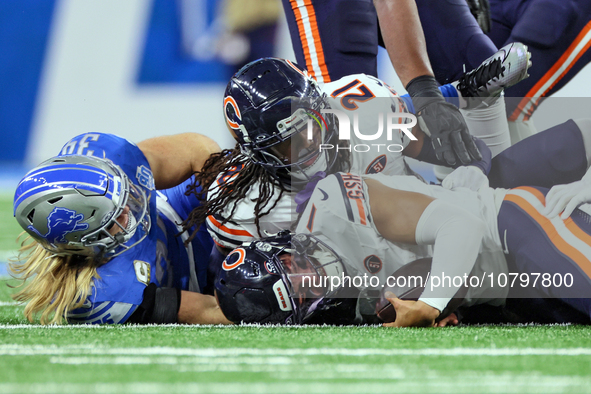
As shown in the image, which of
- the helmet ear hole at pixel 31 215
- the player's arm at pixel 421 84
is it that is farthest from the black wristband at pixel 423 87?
the helmet ear hole at pixel 31 215

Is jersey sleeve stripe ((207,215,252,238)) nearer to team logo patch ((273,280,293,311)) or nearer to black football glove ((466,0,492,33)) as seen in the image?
team logo patch ((273,280,293,311))

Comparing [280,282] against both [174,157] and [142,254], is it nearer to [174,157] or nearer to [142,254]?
[142,254]

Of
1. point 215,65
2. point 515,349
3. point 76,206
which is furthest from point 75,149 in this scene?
point 215,65

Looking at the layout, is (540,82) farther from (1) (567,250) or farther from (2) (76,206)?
(2) (76,206)

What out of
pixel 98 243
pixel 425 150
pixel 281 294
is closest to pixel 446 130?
pixel 425 150

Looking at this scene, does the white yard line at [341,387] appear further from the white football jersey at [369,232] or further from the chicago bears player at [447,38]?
the chicago bears player at [447,38]

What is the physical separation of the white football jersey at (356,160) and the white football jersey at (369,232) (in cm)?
11

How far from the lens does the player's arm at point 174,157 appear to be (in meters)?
2.16

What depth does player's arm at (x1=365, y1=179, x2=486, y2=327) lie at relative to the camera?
1.60 meters

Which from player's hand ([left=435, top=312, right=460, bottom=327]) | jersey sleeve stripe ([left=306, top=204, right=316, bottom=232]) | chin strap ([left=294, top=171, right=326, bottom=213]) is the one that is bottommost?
player's hand ([left=435, top=312, right=460, bottom=327])

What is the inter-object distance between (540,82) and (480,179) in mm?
864

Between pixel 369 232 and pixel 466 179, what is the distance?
1.08ft

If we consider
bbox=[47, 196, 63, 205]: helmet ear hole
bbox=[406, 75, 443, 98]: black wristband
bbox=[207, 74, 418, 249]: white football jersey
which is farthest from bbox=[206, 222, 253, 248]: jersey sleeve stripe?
bbox=[406, 75, 443, 98]: black wristband

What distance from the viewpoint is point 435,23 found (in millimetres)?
2504
